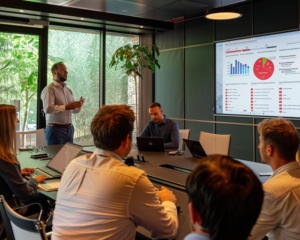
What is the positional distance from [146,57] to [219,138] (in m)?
3.26

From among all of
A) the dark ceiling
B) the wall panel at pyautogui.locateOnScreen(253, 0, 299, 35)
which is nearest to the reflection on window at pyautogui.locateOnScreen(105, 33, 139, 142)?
the dark ceiling

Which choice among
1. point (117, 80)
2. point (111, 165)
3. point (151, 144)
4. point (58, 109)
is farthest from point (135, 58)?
point (111, 165)

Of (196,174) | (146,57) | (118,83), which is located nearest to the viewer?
(196,174)

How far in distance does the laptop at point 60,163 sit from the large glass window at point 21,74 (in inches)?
138

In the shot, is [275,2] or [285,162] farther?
[275,2]

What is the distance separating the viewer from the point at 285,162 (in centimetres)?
169

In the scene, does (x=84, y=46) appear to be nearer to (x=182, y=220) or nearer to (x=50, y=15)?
(x=50, y=15)

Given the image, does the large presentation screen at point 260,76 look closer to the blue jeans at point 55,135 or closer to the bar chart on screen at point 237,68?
the bar chart on screen at point 237,68

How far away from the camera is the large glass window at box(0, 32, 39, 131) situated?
19.7 ft

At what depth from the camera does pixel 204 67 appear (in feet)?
21.3

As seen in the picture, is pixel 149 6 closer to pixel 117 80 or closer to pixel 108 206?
pixel 117 80

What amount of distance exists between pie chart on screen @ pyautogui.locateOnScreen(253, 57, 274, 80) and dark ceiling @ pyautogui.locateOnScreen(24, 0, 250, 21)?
1.23 metres

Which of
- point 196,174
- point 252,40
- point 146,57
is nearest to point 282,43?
point 252,40

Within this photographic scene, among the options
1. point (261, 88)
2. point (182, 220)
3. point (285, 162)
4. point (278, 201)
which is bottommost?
point (182, 220)
